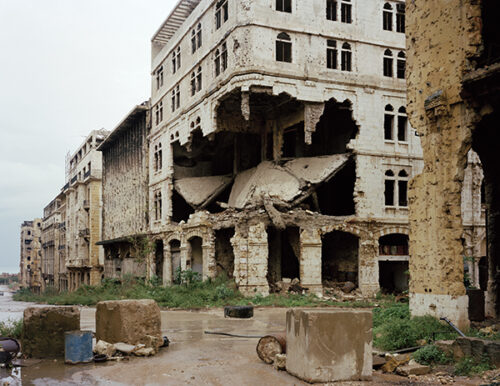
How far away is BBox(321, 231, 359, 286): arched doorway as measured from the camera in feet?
89.3

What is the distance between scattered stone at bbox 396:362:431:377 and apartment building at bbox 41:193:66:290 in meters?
61.3

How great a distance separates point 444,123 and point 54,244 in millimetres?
71559

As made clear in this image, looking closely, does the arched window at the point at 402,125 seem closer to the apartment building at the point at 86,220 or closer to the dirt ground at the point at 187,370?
the dirt ground at the point at 187,370

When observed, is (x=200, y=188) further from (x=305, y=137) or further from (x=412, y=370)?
(x=412, y=370)

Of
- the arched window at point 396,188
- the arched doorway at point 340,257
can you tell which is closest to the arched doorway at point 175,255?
the arched doorway at point 340,257

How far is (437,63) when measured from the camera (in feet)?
40.8

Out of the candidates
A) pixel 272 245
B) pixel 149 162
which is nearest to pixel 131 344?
pixel 272 245

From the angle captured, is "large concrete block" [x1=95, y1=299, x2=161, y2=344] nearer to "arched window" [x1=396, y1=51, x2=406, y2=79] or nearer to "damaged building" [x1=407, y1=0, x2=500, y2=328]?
"damaged building" [x1=407, y1=0, x2=500, y2=328]

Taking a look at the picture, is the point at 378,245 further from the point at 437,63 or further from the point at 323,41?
the point at 437,63

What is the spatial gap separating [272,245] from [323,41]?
35.7ft

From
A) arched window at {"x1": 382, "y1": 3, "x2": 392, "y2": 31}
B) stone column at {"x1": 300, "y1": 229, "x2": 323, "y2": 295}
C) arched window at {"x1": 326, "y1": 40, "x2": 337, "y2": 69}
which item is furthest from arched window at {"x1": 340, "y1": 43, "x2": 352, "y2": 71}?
stone column at {"x1": 300, "y1": 229, "x2": 323, "y2": 295}

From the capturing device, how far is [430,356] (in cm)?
969

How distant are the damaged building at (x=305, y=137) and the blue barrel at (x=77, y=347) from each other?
1481 cm

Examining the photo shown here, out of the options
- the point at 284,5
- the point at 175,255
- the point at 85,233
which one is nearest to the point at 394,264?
the point at 175,255
